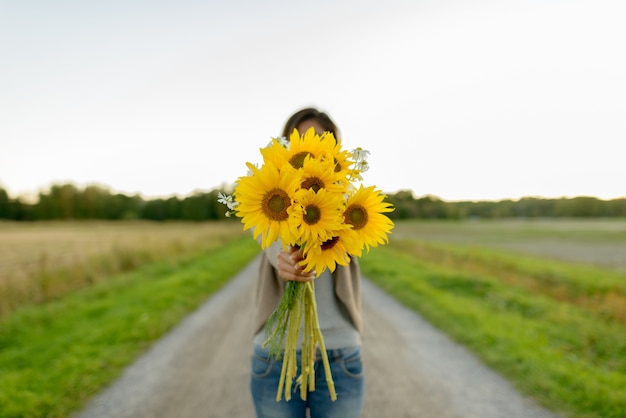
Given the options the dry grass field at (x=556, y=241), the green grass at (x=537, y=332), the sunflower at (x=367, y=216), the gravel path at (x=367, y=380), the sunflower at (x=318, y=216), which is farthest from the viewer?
the dry grass field at (x=556, y=241)

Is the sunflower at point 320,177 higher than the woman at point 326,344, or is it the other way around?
the sunflower at point 320,177

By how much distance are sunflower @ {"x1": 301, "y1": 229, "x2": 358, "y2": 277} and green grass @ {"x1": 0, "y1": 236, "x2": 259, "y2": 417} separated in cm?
359

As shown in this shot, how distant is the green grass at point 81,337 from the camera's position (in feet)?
12.7

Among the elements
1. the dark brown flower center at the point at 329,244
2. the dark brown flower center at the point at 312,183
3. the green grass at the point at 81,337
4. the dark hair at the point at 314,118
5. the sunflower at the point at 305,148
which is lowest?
the green grass at the point at 81,337

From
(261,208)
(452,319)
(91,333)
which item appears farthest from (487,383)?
(91,333)

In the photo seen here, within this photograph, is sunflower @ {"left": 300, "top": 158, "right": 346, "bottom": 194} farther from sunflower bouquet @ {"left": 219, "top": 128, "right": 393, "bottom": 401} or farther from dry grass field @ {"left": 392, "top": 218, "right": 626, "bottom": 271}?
dry grass field @ {"left": 392, "top": 218, "right": 626, "bottom": 271}

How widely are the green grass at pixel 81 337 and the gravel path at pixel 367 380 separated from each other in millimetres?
303

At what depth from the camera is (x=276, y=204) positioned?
4.00ft

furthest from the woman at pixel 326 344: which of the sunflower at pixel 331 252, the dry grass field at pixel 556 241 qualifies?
the dry grass field at pixel 556 241

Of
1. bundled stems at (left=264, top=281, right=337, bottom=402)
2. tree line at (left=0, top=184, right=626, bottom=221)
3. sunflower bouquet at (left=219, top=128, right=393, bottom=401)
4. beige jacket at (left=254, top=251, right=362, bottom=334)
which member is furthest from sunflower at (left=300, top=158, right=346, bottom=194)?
tree line at (left=0, top=184, right=626, bottom=221)

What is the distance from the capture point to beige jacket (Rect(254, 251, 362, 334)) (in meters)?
1.78

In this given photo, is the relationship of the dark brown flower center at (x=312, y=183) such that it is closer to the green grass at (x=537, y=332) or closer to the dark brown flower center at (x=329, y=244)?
the dark brown flower center at (x=329, y=244)

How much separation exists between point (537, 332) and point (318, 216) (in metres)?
6.09

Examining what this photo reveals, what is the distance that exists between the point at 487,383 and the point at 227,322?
404 centimetres
